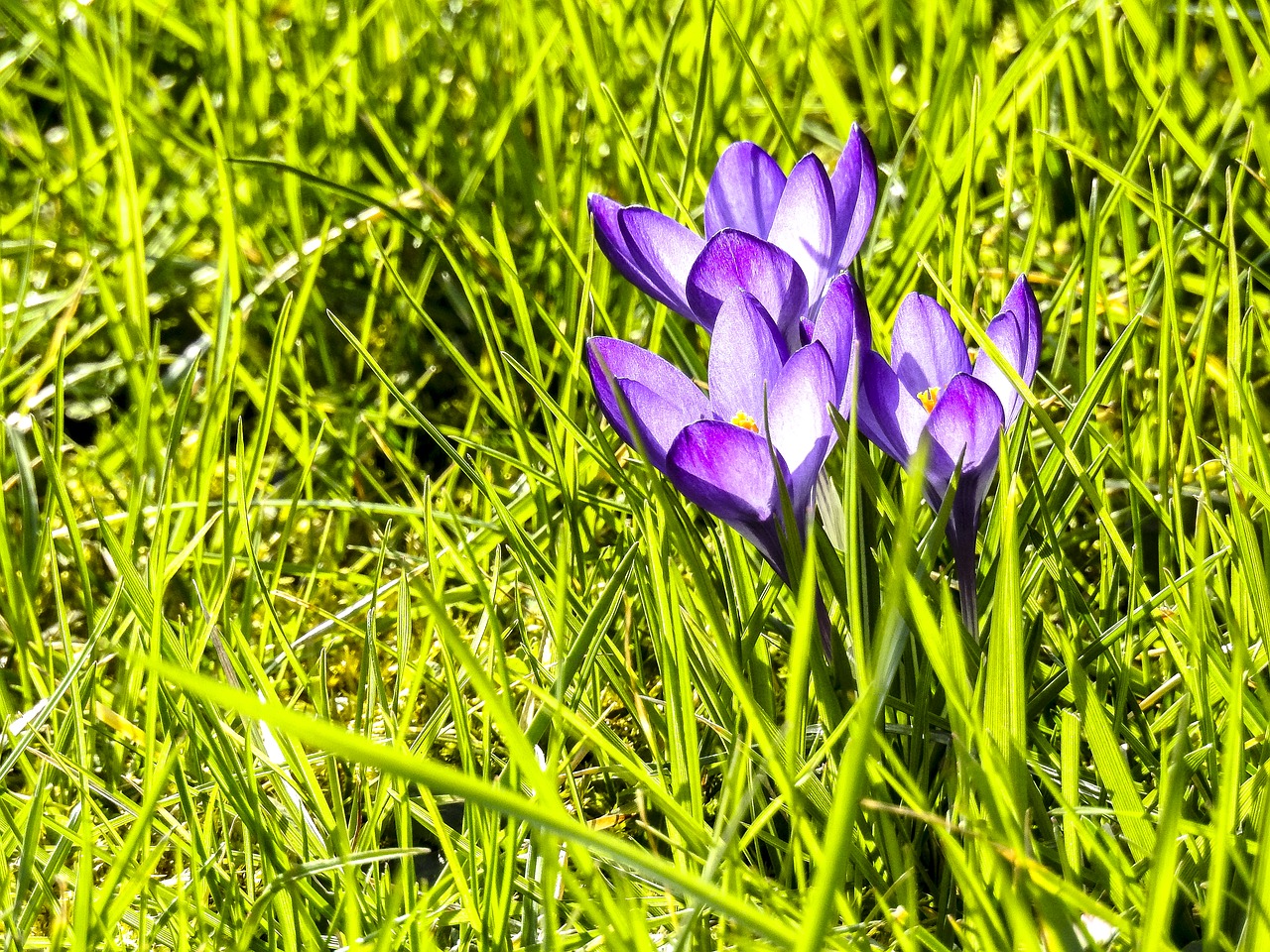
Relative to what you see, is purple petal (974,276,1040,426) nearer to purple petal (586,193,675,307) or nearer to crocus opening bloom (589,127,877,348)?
crocus opening bloom (589,127,877,348)

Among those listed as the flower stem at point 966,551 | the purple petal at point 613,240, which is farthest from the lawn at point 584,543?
the purple petal at point 613,240

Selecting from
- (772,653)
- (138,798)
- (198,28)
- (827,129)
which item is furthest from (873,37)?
(138,798)

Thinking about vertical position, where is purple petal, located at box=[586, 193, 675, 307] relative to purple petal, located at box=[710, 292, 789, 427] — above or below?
above

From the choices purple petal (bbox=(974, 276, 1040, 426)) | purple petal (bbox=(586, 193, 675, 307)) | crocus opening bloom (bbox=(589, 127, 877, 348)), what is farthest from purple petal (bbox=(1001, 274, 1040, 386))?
purple petal (bbox=(586, 193, 675, 307))

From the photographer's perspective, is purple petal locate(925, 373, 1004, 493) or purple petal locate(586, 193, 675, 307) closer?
purple petal locate(925, 373, 1004, 493)

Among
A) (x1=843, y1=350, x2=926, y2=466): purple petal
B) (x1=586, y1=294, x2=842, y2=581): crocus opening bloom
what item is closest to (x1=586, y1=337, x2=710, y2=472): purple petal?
(x1=586, y1=294, x2=842, y2=581): crocus opening bloom

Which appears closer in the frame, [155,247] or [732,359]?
[732,359]

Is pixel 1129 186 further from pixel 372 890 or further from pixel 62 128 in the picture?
pixel 62 128
